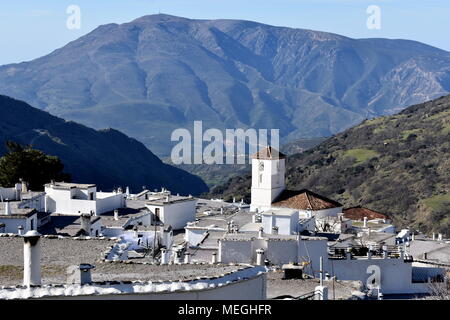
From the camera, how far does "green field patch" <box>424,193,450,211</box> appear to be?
230 ft

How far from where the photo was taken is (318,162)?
103 meters

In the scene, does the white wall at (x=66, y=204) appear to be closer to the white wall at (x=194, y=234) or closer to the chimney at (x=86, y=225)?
the white wall at (x=194, y=234)

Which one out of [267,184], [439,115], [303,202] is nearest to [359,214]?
[303,202]

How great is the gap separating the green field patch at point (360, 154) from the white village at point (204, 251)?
161 feet

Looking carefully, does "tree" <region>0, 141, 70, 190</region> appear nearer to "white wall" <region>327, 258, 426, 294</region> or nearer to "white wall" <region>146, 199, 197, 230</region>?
"white wall" <region>146, 199, 197, 230</region>

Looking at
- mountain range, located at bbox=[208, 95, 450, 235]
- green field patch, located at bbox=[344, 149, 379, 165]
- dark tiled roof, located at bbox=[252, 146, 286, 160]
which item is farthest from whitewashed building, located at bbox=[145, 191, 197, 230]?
green field patch, located at bbox=[344, 149, 379, 165]

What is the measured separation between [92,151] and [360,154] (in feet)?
178

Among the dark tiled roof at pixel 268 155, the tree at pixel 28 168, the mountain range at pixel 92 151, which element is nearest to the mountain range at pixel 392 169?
the mountain range at pixel 92 151

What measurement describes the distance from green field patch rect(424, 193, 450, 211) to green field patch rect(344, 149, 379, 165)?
22416 mm

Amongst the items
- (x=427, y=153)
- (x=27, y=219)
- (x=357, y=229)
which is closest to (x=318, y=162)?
(x=427, y=153)
